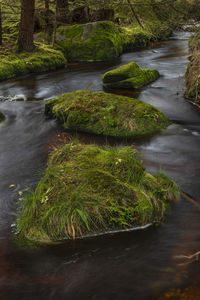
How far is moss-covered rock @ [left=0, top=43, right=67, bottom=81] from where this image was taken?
13.3 meters

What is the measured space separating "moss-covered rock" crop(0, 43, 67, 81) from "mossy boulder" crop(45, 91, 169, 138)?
6.28 meters

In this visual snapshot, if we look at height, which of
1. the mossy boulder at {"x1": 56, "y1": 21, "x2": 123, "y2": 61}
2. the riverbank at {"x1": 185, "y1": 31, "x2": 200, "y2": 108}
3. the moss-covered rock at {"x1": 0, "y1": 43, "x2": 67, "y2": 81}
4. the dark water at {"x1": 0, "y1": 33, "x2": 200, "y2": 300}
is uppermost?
the mossy boulder at {"x1": 56, "y1": 21, "x2": 123, "y2": 61}

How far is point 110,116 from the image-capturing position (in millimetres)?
7258

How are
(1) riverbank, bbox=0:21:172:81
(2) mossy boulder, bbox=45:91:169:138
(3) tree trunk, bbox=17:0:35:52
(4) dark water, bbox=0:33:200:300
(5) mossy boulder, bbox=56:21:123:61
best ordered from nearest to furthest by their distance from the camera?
(4) dark water, bbox=0:33:200:300 < (2) mossy boulder, bbox=45:91:169:138 < (3) tree trunk, bbox=17:0:35:52 < (1) riverbank, bbox=0:21:172:81 < (5) mossy boulder, bbox=56:21:123:61

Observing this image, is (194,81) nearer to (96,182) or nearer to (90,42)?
(96,182)

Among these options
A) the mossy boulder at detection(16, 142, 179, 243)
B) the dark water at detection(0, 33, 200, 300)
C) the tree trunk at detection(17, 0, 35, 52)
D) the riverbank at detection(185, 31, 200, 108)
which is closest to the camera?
the dark water at detection(0, 33, 200, 300)

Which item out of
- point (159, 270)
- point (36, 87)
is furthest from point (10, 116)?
point (159, 270)

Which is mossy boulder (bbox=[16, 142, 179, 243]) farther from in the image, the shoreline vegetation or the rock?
the rock

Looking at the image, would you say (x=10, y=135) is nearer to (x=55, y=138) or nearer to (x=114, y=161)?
(x=55, y=138)

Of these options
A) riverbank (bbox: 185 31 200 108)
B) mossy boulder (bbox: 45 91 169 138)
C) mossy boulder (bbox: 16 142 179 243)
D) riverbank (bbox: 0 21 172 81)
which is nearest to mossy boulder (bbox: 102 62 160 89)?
riverbank (bbox: 185 31 200 108)

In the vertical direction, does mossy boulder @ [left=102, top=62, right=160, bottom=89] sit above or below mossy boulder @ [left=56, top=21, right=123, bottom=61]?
below

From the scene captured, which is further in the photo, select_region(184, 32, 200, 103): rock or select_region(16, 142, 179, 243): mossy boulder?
select_region(184, 32, 200, 103): rock

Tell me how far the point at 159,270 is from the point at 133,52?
56.8 feet

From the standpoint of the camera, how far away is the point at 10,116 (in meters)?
9.03
